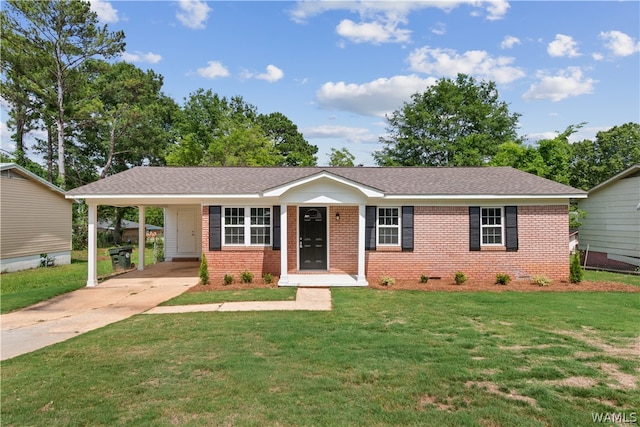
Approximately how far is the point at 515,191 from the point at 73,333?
12.4 meters

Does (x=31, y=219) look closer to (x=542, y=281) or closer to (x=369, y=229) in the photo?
(x=369, y=229)

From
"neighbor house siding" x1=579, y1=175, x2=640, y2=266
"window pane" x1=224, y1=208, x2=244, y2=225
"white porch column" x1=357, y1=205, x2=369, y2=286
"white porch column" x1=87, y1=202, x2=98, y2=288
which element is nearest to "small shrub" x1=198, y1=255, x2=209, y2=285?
"window pane" x1=224, y1=208, x2=244, y2=225

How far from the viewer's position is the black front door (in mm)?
13297

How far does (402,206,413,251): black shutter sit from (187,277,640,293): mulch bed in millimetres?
1170

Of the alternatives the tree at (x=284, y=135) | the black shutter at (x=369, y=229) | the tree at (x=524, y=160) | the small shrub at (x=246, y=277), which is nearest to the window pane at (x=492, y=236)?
the black shutter at (x=369, y=229)

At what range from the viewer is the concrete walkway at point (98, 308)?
741 centimetres

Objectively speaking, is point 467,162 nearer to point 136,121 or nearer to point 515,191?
point 515,191

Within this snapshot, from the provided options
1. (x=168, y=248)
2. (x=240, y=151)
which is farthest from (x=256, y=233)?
(x=240, y=151)

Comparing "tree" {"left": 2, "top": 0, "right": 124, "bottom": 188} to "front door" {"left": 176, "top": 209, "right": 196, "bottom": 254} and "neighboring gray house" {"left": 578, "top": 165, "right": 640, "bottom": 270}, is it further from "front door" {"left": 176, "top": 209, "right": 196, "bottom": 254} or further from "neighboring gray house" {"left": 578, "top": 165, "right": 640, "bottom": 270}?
"neighboring gray house" {"left": 578, "top": 165, "right": 640, "bottom": 270}

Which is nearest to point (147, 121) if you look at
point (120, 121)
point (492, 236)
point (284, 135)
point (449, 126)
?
point (120, 121)

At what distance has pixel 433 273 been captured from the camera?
1277 cm

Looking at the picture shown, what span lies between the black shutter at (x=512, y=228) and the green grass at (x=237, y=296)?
279 inches

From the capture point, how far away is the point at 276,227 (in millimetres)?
12805

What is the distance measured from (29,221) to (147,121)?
706 inches
